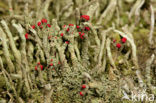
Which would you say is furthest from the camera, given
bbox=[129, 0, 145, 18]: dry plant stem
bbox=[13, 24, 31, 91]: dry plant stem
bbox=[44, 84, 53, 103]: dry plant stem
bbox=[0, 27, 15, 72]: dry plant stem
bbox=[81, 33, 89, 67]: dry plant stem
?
bbox=[129, 0, 145, 18]: dry plant stem

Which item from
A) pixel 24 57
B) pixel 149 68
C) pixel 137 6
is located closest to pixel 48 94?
pixel 24 57

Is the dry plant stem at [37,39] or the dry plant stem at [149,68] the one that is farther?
the dry plant stem at [149,68]

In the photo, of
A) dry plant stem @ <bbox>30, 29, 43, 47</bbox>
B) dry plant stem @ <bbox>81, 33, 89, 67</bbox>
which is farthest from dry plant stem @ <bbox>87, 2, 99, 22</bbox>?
dry plant stem @ <bbox>30, 29, 43, 47</bbox>

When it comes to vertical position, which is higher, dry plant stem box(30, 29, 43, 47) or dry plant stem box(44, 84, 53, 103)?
dry plant stem box(30, 29, 43, 47)

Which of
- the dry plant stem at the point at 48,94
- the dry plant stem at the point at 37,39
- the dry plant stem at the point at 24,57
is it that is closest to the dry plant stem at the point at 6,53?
the dry plant stem at the point at 24,57

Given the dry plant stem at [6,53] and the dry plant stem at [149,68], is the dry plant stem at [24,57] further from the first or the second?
the dry plant stem at [149,68]

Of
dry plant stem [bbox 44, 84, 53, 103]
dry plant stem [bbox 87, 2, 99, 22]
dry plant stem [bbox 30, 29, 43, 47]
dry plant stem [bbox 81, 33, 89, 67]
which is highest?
dry plant stem [bbox 87, 2, 99, 22]

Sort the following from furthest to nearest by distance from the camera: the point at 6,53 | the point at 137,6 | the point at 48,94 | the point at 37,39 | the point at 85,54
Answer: the point at 137,6 < the point at 85,54 < the point at 37,39 < the point at 6,53 < the point at 48,94

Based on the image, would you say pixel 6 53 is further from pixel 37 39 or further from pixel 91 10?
pixel 91 10

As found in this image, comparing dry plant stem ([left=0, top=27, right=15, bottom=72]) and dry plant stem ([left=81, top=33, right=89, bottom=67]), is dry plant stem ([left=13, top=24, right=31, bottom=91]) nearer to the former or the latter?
dry plant stem ([left=0, top=27, right=15, bottom=72])

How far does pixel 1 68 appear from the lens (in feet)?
7.82

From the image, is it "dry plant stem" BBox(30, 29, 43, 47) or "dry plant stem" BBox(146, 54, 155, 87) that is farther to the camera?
"dry plant stem" BBox(146, 54, 155, 87)

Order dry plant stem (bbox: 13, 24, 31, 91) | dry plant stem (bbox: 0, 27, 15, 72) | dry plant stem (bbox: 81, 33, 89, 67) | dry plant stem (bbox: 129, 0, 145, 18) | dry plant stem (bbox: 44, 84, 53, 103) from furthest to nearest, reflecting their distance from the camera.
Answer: dry plant stem (bbox: 129, 0, 145, 18) < dry plant stem (bbox: 81, 33, 89, 67) < dry plant stem (bbox: 0, 27, 15, 72) < dry plant stem (bbox: 13, 24, 31, 91) < dry plant stem (bbox: 44, 84, 53, 103)

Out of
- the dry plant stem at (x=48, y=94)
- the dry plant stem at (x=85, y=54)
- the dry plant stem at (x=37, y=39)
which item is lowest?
the dry plant stem at (x=48, y=94)
